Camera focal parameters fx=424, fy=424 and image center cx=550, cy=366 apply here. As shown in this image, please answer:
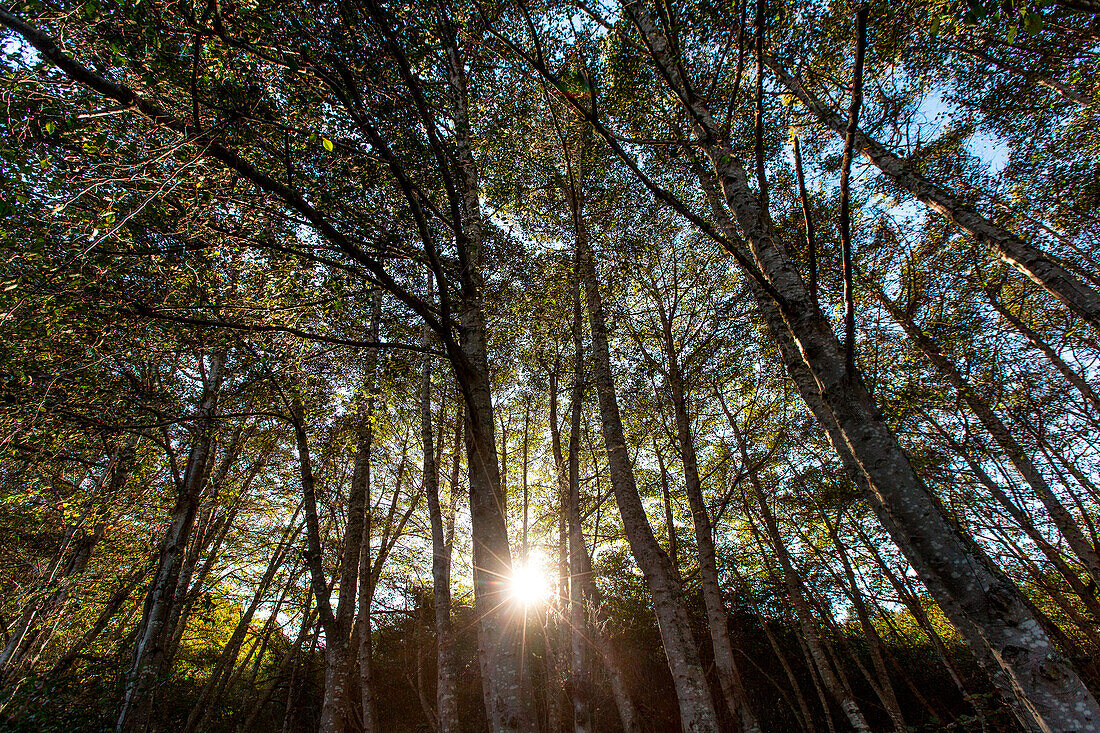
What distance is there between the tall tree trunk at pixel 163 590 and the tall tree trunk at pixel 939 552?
6.51 meters

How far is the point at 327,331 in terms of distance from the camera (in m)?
4.70

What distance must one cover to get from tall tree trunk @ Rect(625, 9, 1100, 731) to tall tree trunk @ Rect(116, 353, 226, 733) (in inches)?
256

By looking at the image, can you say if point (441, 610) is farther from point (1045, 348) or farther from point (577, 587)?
point (1045, 348)

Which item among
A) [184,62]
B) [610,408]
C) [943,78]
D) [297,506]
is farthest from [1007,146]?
[297,506]

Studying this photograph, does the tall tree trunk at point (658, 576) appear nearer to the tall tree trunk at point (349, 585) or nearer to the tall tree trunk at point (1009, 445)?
the tall tree trunk at point (349, 585)

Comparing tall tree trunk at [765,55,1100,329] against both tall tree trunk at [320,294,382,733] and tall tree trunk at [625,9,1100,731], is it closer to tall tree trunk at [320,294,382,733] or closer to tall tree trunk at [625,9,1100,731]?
tall tree trunk at [625,9,1100,731]

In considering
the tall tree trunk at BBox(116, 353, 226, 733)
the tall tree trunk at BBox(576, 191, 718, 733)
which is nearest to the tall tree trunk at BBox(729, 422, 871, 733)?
the tall tree trunk at BBox(576, 191, 718, 733)

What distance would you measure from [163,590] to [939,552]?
30.2 ft

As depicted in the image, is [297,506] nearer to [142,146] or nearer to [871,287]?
[142,146]

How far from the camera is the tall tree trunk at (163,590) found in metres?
5.77

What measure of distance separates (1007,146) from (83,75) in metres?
12.4

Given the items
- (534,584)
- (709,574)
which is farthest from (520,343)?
(709,574)

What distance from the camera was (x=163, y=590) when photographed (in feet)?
20.9

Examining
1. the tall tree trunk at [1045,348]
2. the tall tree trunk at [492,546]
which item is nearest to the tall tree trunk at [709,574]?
the tall tree trunk at [492,546]
